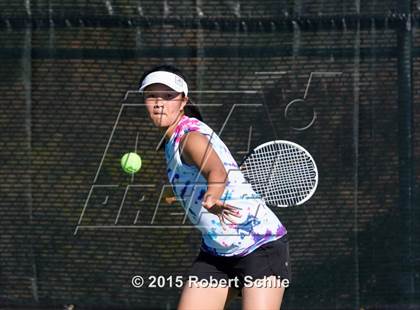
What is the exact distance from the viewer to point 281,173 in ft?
16.7

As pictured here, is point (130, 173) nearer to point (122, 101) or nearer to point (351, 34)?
point (122, 101)

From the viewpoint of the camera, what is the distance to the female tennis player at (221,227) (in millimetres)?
3789

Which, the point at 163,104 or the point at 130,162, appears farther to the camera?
the point at 130,162

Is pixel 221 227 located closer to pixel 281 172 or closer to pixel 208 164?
pixel 208 164

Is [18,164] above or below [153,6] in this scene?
below

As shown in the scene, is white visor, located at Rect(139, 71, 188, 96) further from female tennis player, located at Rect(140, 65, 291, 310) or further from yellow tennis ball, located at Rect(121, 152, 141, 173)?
yellow tennis ball, located at Rect(121, 152, 141, 173)

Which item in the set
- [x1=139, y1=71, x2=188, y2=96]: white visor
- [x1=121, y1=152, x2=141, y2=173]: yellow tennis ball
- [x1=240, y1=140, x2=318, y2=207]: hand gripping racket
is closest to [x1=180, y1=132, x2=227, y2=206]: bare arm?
[x1=139, y1=71, x2=188, y2=96]: white visor

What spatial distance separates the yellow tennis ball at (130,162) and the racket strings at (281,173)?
27.5 inches

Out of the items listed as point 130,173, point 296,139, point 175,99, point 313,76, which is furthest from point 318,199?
point 175,99

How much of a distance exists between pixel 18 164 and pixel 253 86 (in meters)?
1.45

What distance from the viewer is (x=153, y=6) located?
5.54 meters

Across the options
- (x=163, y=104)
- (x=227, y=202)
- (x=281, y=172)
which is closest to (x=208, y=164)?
(x=227, y=202)

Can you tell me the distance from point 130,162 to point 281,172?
875 millimetres

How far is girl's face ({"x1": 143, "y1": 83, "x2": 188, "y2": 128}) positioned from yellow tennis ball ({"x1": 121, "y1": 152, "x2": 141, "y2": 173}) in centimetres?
150
